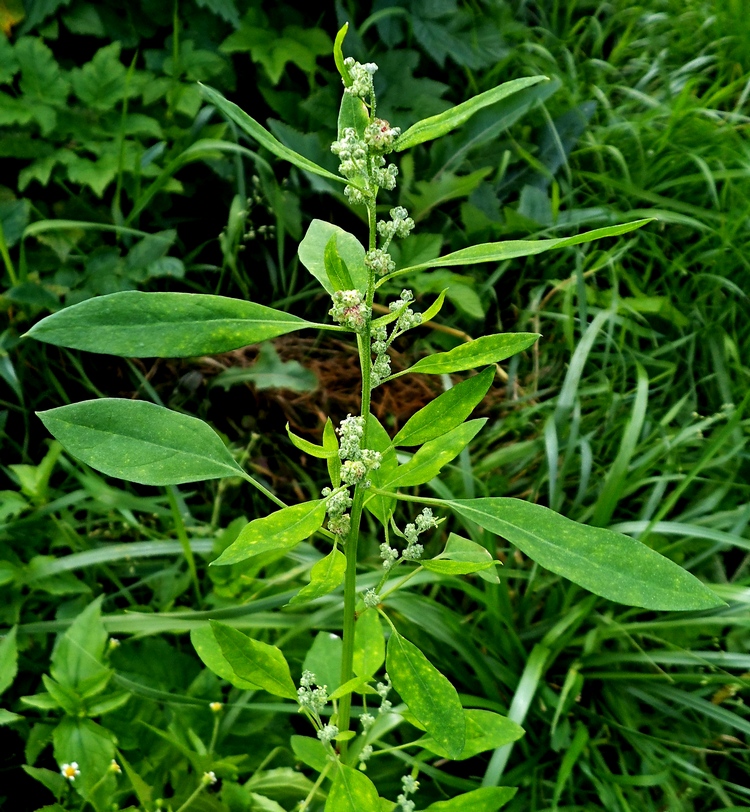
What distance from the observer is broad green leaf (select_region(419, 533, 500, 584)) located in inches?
25.0

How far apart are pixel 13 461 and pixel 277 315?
1151mm

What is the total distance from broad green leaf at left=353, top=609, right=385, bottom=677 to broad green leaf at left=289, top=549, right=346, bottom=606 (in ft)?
0.74

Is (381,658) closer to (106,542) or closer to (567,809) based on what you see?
(567,809)

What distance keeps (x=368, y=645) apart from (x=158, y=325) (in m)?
0.51

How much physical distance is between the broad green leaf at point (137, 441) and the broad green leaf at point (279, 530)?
0.07 metres

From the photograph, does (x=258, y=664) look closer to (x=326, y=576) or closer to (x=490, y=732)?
(x=326, y=576)

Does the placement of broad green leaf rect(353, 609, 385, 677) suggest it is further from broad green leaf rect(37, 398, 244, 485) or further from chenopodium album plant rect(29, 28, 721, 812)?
broad green leaf rect(37, 398, 244, 485)

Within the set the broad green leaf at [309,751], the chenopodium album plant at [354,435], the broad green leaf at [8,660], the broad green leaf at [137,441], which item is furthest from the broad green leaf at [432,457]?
the broad green leaf at [8,660]

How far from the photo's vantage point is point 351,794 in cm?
73

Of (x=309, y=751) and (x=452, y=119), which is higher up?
(x=452, y=119)

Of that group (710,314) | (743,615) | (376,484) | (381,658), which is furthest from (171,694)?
(710,314)

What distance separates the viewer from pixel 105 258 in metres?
1.66

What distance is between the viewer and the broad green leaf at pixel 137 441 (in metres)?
0.62

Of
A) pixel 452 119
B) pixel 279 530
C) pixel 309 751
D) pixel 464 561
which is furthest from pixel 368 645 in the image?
pixel 452 119
